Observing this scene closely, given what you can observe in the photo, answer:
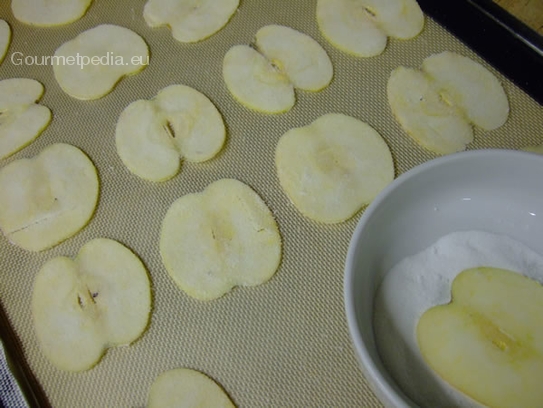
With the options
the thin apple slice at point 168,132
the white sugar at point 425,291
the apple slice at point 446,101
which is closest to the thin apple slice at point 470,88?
the apple slice at point 446,101

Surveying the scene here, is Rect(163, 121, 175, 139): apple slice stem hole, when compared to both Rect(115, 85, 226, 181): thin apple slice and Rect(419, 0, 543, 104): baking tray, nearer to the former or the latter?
Rect(115, 85, 226, 181): thin apple slice

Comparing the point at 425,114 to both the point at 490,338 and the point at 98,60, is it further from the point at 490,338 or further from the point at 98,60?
the point at 98,60

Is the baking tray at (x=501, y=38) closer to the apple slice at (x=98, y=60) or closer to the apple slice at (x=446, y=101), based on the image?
the apple slice at (x=446, y=101)

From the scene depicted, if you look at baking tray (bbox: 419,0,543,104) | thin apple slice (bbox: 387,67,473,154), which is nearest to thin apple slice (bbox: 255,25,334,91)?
thin apple slice (bbox: 387,67,473,154)

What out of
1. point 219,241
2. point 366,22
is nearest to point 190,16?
point 366,22

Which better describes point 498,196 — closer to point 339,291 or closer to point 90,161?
point 339,291

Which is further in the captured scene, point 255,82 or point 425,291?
point 255,82
